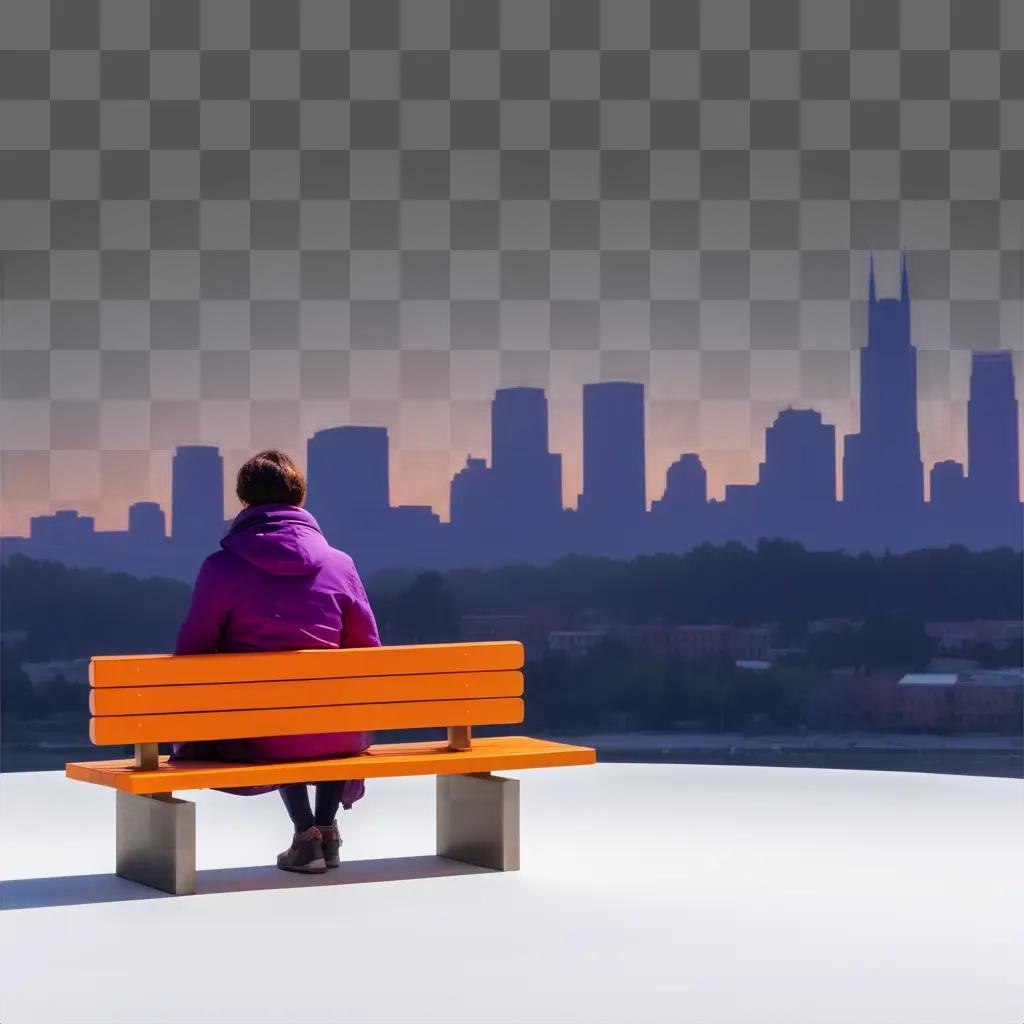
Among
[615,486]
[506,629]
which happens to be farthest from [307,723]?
[506,629]

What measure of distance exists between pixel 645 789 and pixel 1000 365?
1159 cm

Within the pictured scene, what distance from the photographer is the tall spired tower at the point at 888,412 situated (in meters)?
17.7

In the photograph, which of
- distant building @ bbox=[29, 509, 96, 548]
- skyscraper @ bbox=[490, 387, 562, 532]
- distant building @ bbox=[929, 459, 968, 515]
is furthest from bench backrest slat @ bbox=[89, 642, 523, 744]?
distant building @ bbox=[929, 459, 968, 515]

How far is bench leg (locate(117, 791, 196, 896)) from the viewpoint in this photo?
4.96m

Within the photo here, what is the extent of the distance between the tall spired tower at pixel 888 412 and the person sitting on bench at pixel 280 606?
1134 centimetres

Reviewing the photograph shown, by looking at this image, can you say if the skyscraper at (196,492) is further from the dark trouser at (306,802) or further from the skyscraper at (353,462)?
the dark trouser at (306,802)

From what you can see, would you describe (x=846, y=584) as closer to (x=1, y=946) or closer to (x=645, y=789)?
(x=645, y=789)

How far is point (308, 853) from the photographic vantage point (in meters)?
5.28

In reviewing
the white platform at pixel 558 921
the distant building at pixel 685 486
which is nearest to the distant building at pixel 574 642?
the distant building at pixel 685 486

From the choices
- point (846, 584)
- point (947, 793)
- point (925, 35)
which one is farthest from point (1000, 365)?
point (846, 584)

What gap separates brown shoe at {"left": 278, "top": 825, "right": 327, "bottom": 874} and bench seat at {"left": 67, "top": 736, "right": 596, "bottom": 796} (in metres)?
0.28

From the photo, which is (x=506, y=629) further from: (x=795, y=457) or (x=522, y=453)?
(x=522, y=453)

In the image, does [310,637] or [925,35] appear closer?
[310,637]

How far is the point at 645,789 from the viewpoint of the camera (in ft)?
25.1
